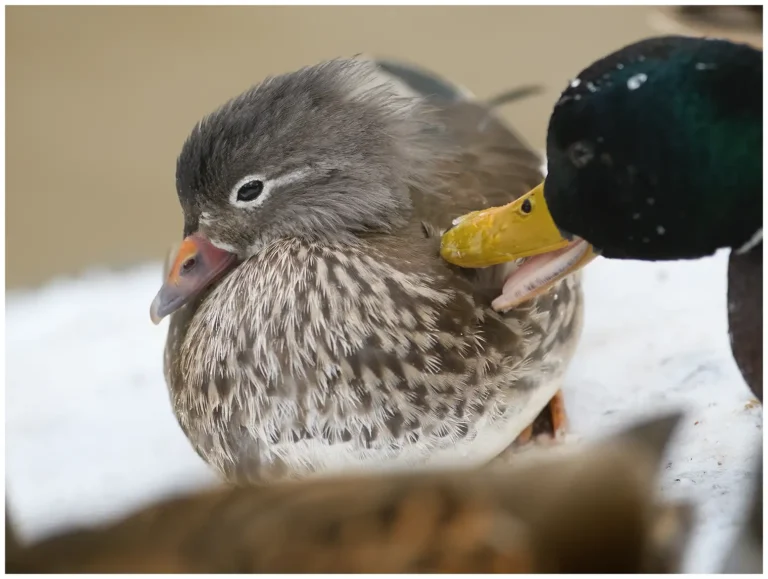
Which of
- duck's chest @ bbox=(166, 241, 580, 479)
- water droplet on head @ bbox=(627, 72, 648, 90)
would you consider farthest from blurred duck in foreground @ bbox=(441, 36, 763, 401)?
duck's chest @ bbox=(166, 241, 580, 479)

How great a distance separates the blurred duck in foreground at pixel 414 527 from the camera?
528 millimetres

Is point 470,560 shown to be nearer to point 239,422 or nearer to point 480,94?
point 239,422

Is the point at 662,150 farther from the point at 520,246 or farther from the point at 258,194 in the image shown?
the point at 258,194

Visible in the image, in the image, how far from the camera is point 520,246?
0.56 meters

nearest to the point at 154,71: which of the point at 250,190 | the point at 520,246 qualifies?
the point at 250,190

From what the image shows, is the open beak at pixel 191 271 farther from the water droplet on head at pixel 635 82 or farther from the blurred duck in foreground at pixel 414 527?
the water droplet on head at pixel 635 82

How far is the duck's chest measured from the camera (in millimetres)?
594

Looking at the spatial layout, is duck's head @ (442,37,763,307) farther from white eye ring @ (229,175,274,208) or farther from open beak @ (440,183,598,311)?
white eye ring @ (229,175,274,208)

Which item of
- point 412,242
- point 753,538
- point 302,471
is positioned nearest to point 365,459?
point 302,471

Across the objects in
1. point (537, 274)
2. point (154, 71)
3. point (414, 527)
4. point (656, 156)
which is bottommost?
point (414, 527)

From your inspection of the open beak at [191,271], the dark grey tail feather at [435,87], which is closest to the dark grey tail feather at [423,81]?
the dark grey tail feather at [435,87]

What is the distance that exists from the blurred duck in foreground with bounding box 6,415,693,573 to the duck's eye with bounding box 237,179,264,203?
0.25m

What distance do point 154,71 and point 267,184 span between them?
17 cm

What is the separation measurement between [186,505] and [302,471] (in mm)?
99
